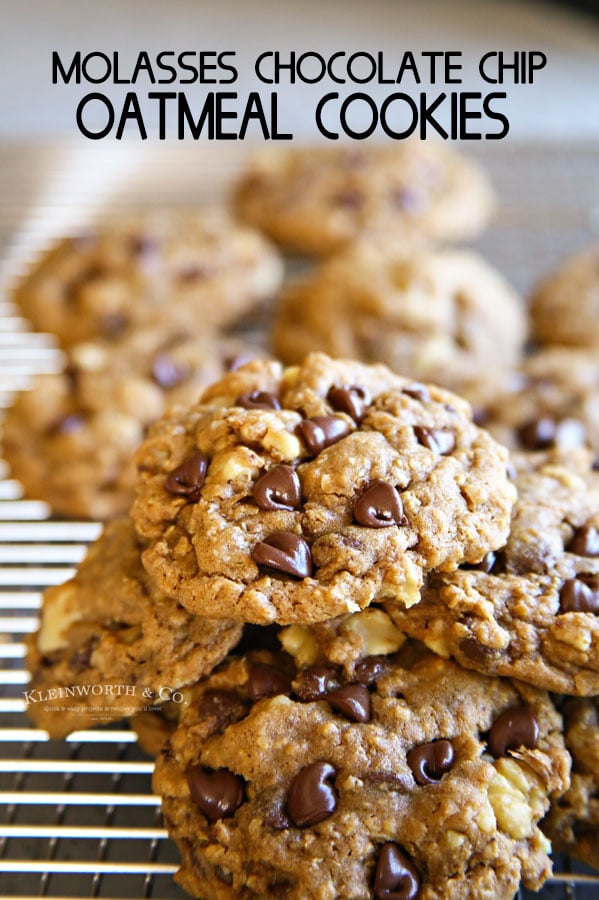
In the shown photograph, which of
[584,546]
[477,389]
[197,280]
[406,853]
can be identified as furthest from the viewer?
[197,280]

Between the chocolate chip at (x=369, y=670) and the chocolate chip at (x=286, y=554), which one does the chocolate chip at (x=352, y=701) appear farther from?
the chocolate chip at (x=286, y=554)

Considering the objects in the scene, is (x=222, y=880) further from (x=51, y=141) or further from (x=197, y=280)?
(x=51, y=141)

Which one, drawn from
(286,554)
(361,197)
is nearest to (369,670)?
(286,554)

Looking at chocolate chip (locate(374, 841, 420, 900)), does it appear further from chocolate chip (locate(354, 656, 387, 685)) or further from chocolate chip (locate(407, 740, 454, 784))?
chocolate chip (locate(354, 656, 387, 685))

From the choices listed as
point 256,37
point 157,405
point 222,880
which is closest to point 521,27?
point 256,37

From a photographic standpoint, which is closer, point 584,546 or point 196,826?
point 196,826

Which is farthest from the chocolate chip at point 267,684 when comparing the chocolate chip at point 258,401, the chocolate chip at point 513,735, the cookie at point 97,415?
A: the cookie at point 97,415
